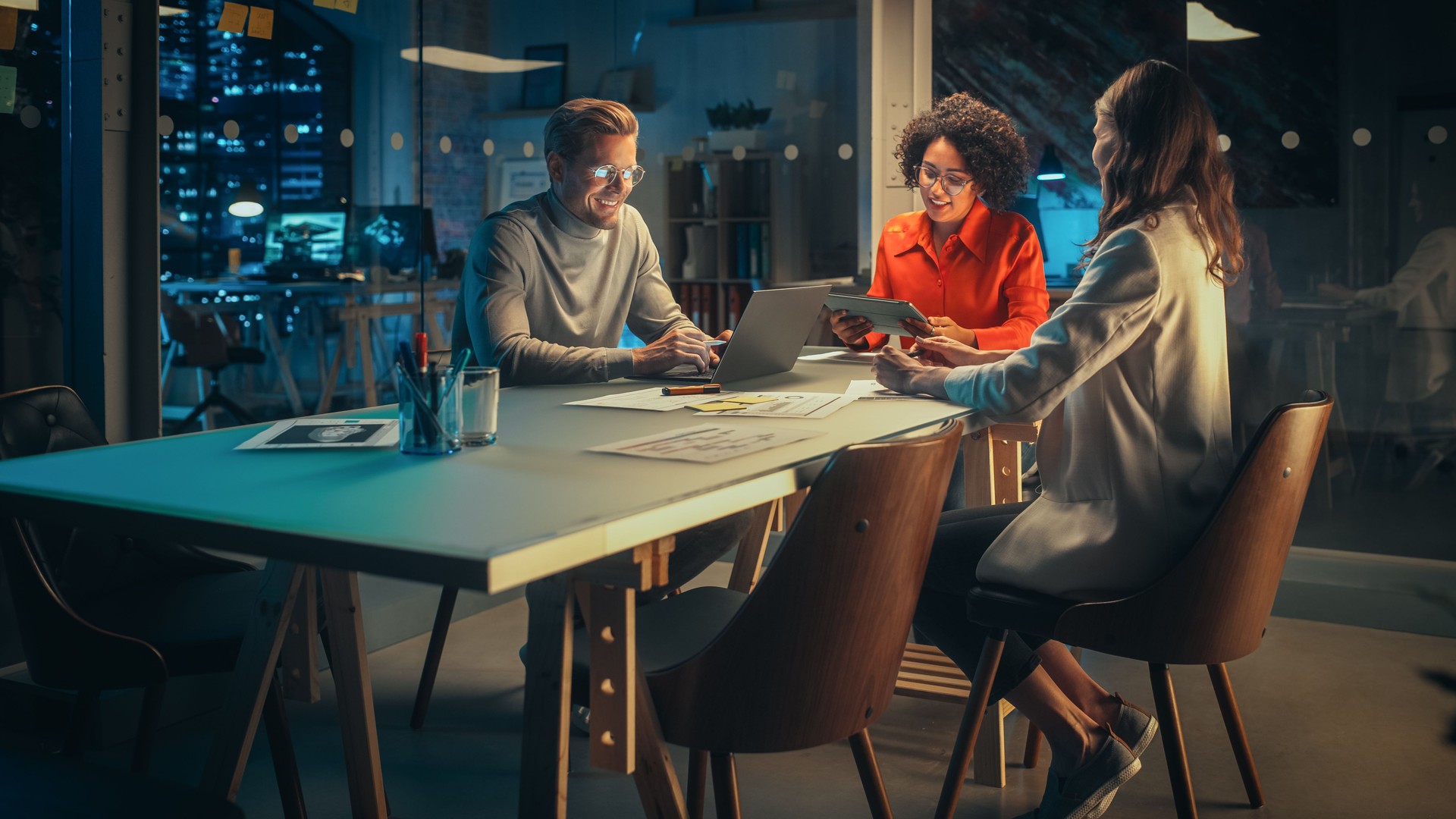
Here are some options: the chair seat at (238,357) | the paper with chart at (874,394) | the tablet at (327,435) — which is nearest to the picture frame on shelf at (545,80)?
the chair seat at (238,357)

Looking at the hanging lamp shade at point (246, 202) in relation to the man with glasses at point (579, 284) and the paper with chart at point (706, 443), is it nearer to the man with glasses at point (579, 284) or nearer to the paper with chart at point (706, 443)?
the man with glasses at point (579, 284)

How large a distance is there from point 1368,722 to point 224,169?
311 cm

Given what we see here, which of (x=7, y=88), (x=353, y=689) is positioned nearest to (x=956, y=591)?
(x=353, y=689)

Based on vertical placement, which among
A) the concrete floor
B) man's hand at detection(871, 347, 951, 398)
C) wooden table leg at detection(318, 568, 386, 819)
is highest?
man's hand at detection(871, 347, 951, 398)

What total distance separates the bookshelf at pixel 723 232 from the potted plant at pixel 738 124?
0.05m

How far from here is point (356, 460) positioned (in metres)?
1.65

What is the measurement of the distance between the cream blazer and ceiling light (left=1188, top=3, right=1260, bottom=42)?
2342 mm

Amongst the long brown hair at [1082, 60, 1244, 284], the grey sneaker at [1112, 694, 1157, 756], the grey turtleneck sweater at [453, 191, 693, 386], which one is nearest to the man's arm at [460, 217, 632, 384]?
the grey turtleneck sweater at [453, 191, 693, 386]

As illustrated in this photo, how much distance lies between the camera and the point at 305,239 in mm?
3422

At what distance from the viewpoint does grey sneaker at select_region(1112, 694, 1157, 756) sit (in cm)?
210

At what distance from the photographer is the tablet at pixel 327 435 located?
175 cm

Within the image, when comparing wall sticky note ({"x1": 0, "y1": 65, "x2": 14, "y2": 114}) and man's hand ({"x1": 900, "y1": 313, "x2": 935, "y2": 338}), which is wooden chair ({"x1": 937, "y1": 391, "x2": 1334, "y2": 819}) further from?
wall sticky note ({"x1": 0, "y1": 65, "x2": 14, "y2": 114})

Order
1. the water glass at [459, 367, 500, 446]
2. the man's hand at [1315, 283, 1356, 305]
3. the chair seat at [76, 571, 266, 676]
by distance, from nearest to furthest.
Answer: the water glass at [459, 367, 500, 446], the chair seat at [76, 571, 266, 676], the man's hand at [1315, 283, 1356, 305]

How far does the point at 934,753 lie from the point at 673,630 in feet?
3.50
